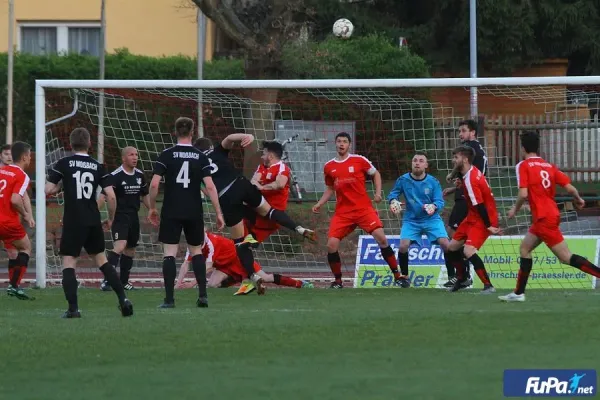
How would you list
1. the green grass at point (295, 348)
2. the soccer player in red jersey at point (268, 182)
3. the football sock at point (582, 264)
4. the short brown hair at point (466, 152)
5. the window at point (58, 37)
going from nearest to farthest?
1. the green grass at point (295, 348)
2. the football sock at point (582, 264)
3. the short brown hair at point (466, 152)
4. the soccer player in red jersey at point (268, 182)
5. the window at point (58, 37)

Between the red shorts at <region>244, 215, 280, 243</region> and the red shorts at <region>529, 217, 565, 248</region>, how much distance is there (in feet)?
13.1

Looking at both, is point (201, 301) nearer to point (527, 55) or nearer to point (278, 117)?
point (278, 117)

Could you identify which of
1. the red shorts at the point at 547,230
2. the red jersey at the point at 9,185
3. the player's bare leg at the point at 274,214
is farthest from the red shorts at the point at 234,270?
the red shorts at the point at 547,230

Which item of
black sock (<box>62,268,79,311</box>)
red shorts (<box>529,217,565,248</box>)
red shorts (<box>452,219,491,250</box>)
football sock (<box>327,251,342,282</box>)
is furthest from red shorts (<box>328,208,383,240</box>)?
black sock (<box>62,268,79,311</box>)

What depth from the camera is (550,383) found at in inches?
317

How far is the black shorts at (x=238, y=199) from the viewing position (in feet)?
51.5

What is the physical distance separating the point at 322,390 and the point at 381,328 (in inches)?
118

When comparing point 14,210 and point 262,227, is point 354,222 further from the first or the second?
point 14,210

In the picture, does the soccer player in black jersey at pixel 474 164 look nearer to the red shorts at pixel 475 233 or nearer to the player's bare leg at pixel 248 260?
the red shorts at pixel 475 233

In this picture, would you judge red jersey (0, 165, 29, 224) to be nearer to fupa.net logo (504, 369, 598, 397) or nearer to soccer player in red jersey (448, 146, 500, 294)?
soccer player in red jersey (448, 146, 500, 294)

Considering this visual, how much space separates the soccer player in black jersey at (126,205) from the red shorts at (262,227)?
1440mm

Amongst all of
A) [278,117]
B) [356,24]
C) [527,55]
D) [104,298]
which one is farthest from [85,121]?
[527,55]

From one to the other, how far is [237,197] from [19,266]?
2.75 metres

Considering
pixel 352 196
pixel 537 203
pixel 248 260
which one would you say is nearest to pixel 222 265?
pixel 248 260
